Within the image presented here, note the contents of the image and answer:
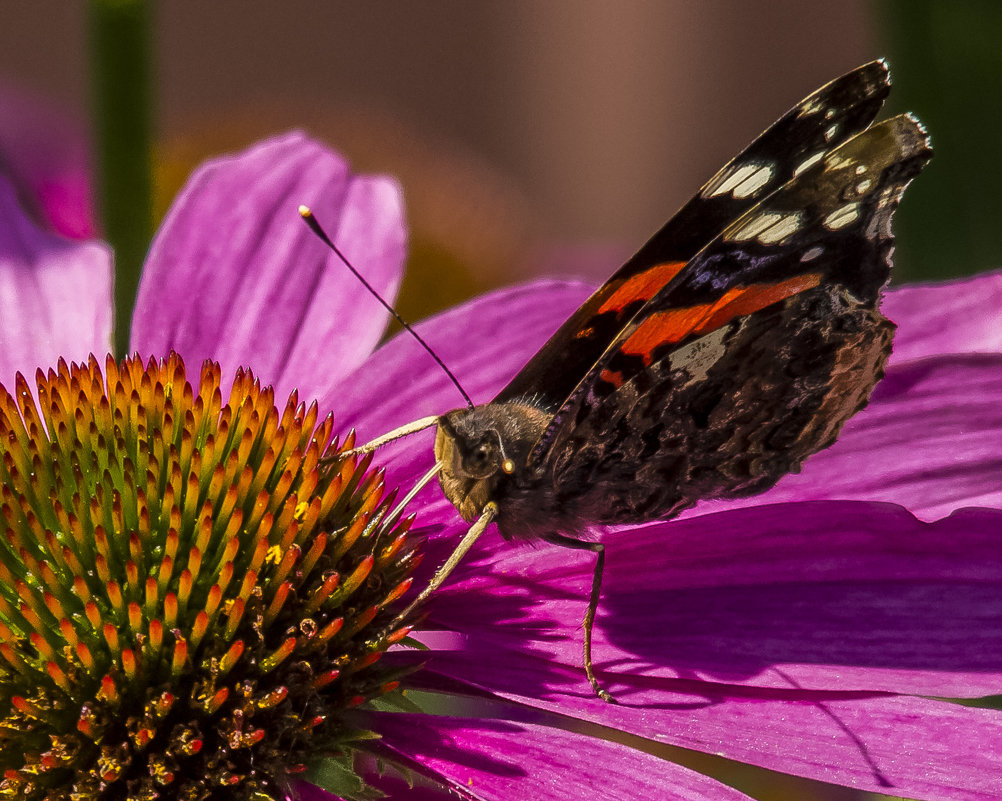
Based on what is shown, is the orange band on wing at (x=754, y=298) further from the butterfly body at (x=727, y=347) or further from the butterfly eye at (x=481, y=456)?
the butterfly eye at (x=481, y=456)

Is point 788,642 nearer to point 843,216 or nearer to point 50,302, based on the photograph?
point 843,216

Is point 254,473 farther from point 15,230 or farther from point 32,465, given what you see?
point 15,230

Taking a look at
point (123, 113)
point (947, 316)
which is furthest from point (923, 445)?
point (123, 113)

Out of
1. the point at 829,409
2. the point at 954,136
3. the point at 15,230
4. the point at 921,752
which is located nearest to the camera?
the point at 921,752

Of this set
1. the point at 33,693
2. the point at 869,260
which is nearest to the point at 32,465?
the point at 33,693

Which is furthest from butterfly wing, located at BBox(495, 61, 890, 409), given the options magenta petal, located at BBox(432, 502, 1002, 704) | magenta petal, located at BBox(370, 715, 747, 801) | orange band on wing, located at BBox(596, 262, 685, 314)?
magenta petal, located at BBox(370, 715, 747, 801)

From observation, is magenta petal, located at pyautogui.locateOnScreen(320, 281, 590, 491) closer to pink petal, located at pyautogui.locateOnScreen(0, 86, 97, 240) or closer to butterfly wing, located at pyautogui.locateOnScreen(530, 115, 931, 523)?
butterfly wing, located at pyautogui.locateOnScreen(530, 115, 931, 523)

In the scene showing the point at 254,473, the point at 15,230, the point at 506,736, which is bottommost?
the point at 506,736
